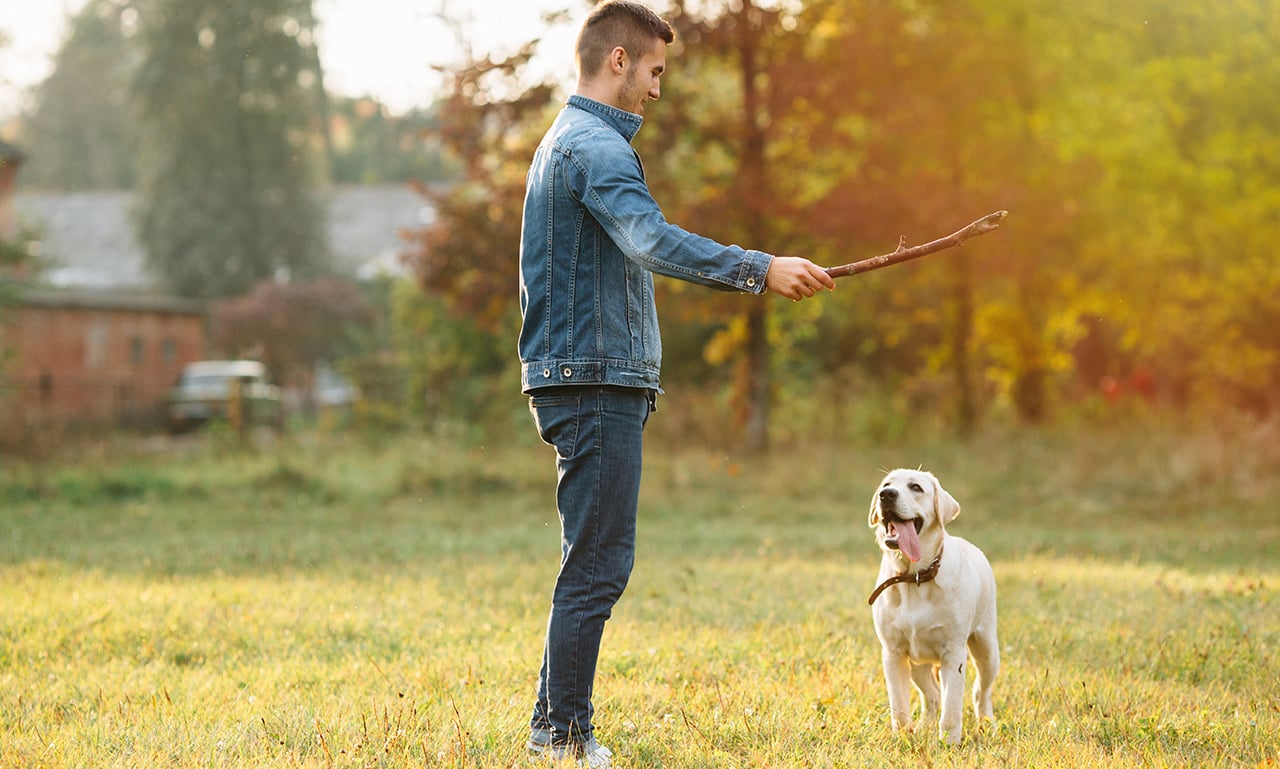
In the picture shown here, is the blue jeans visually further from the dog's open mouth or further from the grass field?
the dog's open mouth

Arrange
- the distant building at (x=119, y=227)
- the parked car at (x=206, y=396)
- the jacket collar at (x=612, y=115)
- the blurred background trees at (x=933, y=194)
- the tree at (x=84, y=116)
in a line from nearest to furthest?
the jacket collar at (x=612, y=115), the blurred background trees at (x=933, y=194), the parked car at (x=206, y=396), the distant building at (x=119, y=227), the tree at (x=84, y=116)

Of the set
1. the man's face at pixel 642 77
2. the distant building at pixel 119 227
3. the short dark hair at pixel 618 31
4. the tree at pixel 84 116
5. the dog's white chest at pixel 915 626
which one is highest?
the tree at pixel 84 116

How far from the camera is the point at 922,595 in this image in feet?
14.8

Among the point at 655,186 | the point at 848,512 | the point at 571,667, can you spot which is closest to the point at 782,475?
the point at 848,512

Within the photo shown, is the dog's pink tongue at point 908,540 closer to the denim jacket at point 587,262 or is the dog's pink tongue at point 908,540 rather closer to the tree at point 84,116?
the denim jacket at point 587,262

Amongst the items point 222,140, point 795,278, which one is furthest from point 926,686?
point 222,140

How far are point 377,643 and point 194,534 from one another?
5.90 meters

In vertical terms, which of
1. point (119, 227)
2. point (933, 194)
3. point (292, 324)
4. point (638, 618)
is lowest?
point (638, 618)

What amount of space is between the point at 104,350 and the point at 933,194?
22468 millimetres

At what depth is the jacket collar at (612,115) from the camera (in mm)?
3939

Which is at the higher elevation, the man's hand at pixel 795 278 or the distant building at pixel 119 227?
the distant building at pixel 119 227

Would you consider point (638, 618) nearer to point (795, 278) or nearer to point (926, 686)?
point (926, 686)

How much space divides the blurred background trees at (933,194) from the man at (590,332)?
34.7 ft

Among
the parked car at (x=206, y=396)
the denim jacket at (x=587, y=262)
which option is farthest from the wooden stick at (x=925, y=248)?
the parked car at (x=206, y=396)
